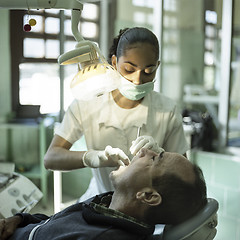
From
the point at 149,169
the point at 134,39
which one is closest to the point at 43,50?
the point at 134,39

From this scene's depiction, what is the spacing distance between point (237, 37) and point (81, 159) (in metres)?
2.31

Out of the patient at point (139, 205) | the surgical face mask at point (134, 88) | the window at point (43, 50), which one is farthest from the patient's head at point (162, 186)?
the window at point (43, 50)

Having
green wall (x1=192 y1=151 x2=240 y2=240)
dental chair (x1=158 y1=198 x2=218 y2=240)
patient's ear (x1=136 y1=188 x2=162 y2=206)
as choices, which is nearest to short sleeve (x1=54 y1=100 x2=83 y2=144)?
patient's ear (x1=136 y1=188 x2=162 y2=206)

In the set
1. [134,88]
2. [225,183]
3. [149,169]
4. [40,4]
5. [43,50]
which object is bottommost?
[225,183]

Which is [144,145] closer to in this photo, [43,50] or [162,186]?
[162,186]

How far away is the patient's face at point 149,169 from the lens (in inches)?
47.6

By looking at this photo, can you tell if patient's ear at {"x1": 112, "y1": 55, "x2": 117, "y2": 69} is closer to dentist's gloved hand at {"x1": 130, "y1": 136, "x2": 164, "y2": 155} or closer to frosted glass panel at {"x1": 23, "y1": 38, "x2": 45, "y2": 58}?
dentist's gloved hand at {"x1": 130, "y1": 136, "x2": 164, "y2": 155}

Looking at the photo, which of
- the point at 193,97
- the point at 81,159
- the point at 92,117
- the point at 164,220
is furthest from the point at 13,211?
the point at 193,97

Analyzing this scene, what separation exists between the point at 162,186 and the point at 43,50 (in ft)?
2.95

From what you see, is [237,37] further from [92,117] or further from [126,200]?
[126,200]

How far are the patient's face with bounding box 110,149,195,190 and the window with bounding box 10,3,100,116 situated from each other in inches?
16.5

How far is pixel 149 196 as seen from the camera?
121 centimetres

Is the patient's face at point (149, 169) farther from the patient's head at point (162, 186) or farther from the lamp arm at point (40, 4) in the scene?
the lamp arm at point (40, 4)

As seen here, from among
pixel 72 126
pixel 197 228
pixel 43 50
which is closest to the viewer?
pixel 197 228
